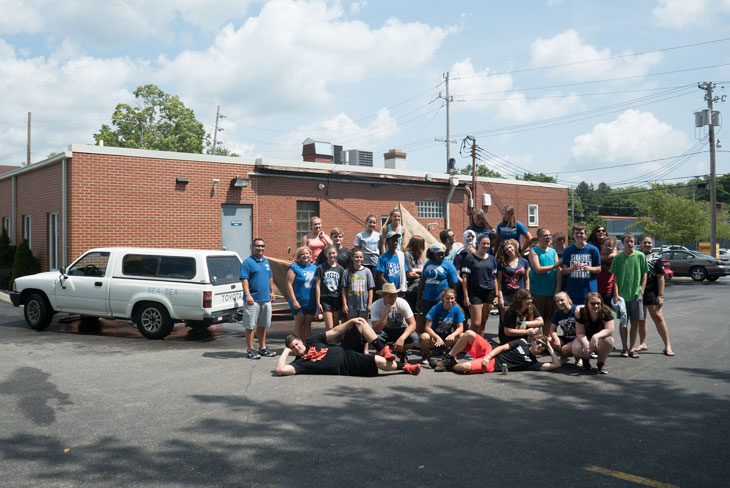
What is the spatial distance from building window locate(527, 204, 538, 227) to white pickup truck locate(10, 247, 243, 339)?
21.7 metres

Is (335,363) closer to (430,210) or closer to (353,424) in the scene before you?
(353,424)

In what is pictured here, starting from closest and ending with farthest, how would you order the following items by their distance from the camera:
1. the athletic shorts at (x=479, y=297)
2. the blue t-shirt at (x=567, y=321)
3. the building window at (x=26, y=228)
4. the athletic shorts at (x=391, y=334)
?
the blue t-shirt at (x=567, y=321) → the athletic shorts at (x=391, y=334) → the athletic shorts at (x=479, y=297) → the building window at (x=26, y=228)

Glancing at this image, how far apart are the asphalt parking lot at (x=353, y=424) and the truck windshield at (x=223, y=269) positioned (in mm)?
2016

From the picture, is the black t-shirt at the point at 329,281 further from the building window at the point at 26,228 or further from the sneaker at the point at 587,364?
the building window at the point at 26,228

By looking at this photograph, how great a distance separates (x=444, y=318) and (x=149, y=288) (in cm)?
543

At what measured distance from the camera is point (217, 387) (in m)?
6.86

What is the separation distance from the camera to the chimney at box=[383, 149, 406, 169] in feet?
83.9

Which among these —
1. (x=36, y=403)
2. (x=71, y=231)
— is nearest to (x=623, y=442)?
(x=36, y=403)

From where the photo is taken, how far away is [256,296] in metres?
8.77

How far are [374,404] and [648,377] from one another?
3612mm

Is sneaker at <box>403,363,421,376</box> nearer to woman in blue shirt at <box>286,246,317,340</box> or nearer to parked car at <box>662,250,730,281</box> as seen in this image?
woman in blue shirt at <box>286,246,317,340</box>

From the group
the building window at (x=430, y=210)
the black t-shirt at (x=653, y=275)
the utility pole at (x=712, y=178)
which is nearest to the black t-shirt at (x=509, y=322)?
the black t-shirt at (x=653, y=275)

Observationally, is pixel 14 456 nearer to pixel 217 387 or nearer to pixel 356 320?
pixel 217 387

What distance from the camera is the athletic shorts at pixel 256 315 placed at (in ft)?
28.5
